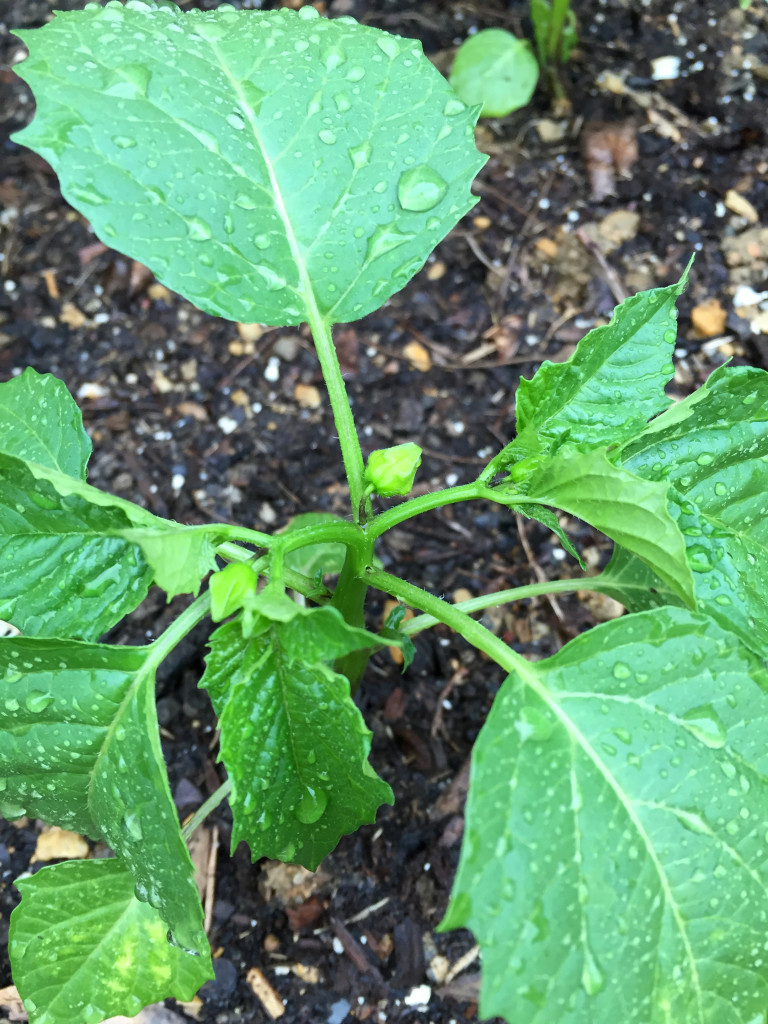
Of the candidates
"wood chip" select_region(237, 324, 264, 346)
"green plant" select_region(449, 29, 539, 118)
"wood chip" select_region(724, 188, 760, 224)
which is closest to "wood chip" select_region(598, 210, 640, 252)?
"wood chip" select_region(724, 188, 760, 224)

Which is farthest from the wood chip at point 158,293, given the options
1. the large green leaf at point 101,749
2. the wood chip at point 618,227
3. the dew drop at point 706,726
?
the dew drop at point 706,726

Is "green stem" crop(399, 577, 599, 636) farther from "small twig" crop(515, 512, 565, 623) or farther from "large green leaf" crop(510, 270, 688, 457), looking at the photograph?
"small twig" crop(515, 512, 565, 623)

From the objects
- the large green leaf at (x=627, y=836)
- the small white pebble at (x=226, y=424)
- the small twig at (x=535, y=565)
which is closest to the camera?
the large green leaf at (x=627, y=836)

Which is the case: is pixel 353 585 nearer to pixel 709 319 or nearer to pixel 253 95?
pixel 253 95

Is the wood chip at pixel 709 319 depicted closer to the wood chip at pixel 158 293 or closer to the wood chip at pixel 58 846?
the wood chip at pixel 158 293

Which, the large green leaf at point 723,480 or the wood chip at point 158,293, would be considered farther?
the wood chip at point 158,293

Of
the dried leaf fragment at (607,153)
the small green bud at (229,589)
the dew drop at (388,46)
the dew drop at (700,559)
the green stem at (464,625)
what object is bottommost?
the green stem at (464,625)

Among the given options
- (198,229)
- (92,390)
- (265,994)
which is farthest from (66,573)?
(92,390)
